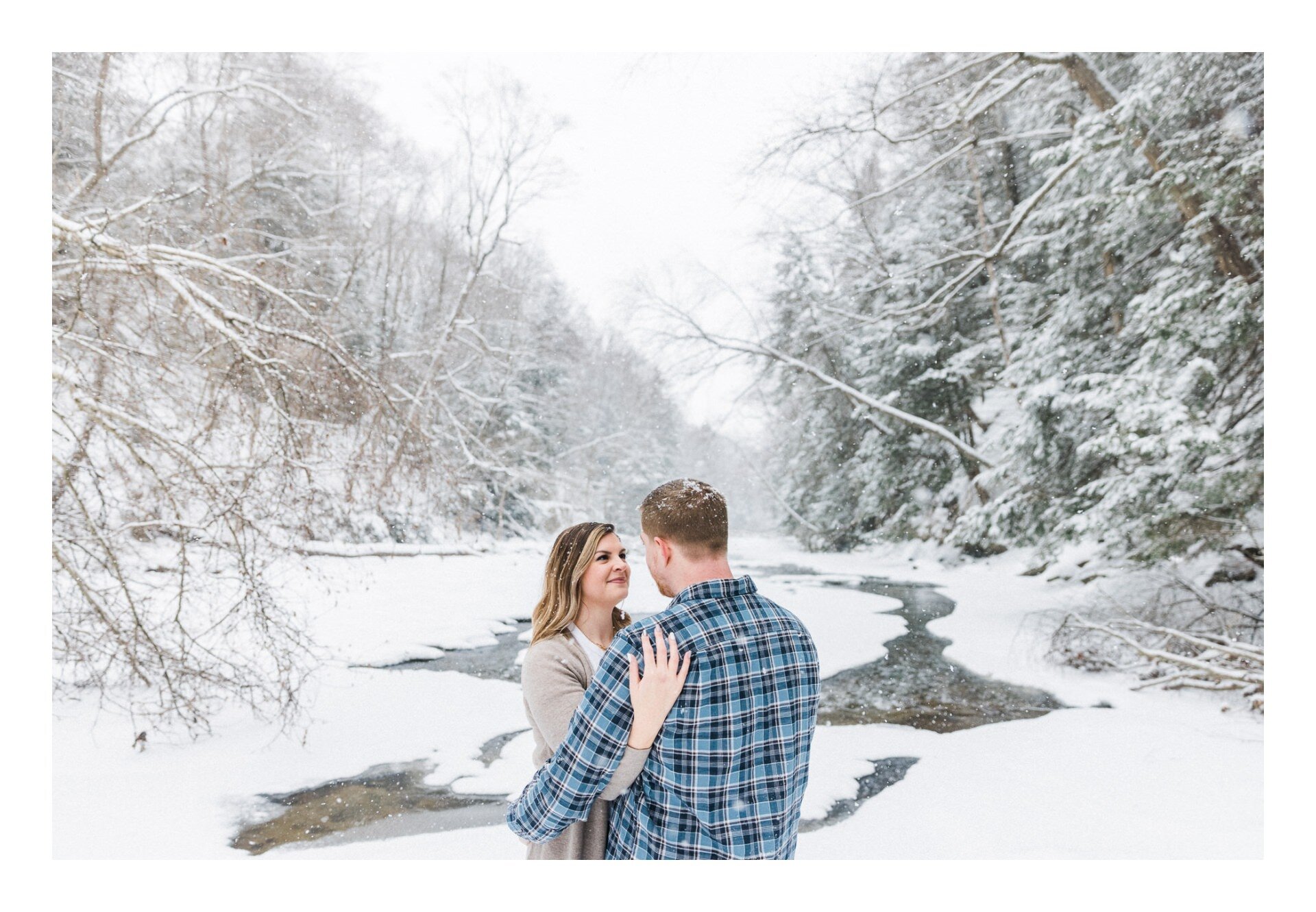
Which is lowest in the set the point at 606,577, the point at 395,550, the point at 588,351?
the point at 395,550

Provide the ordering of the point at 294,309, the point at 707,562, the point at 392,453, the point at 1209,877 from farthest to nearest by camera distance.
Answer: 1. the point at 392,453
2. the point at 294,309
3. the point at 1209,877
4. the point at 707,562

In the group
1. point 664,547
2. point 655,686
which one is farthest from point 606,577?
point 655,686

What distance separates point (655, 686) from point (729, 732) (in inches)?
5.5

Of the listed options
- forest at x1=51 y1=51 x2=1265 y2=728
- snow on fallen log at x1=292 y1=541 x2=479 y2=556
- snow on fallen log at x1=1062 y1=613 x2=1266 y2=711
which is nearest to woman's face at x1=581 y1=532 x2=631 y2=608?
forest at x1=51 y1=51 x2=1265 y2=728

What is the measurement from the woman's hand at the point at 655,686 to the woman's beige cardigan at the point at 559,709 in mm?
135

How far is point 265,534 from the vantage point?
2713 millimetres

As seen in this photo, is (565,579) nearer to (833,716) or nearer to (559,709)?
(559,709)

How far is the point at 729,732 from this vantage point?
102 centimetres

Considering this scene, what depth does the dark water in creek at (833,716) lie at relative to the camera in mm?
2734

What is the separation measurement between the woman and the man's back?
0.12ft
